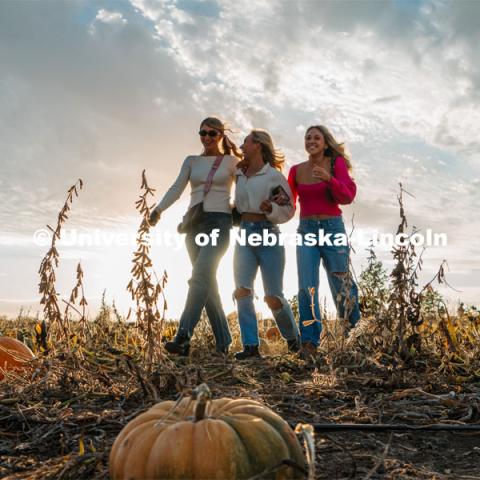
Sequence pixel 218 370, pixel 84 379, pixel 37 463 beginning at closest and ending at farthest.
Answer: pixel 37 463, pixel 84 379, pixel 218 370

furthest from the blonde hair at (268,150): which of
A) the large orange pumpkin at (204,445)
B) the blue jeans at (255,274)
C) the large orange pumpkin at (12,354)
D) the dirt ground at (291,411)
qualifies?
the large orange pumpkin at (204,445)

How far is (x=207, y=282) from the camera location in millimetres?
6145

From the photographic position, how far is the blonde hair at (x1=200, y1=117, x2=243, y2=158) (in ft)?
20.9

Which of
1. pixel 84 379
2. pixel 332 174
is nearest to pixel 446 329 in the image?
pixel 332 174

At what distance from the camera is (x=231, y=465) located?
1.92 m

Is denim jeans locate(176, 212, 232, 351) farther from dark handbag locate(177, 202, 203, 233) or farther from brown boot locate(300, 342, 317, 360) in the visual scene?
brown boot locate(300, 342, 317, 360)

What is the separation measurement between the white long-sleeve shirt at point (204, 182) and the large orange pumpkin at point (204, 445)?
421cm

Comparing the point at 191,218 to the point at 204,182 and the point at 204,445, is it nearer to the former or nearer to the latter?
the point at 204,182

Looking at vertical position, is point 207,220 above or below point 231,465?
above

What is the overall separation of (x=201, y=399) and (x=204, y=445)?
0.47 ft

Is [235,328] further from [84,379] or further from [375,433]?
[375,433]

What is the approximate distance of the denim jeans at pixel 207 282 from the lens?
6027mm

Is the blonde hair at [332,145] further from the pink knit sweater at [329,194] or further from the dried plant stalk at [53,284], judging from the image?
the dried plant stalk at [53,284]

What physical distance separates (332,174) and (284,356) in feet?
6.36
